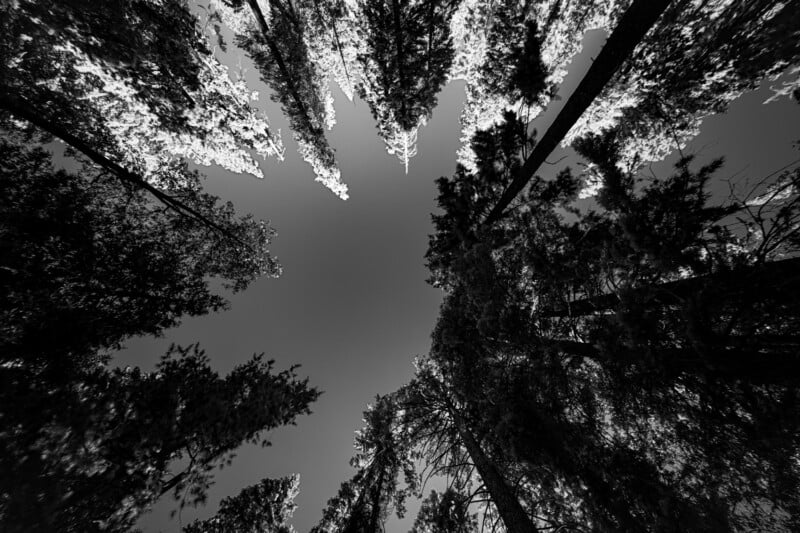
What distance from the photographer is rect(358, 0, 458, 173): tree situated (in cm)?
649

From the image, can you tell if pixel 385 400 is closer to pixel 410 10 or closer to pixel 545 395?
pixel 545 395

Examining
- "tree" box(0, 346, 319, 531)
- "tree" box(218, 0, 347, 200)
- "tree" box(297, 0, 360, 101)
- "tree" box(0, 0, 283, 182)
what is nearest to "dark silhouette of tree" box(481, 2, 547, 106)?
"tree" box(297, 0, 360, 101)

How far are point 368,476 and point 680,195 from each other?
13.6 metres

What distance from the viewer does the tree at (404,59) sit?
6488 mm

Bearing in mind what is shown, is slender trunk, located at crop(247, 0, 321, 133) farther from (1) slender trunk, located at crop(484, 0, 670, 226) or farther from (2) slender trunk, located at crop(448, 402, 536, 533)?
(2) slender trunk, located at crop(448, 402, 536, 533)

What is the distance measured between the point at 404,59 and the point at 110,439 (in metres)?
10.7

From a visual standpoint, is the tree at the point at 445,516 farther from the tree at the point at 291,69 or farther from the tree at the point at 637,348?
the tree at the point at 291,69

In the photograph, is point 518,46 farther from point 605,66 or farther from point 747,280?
point 747,280

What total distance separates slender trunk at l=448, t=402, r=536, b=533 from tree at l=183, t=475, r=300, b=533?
7706 millimetres

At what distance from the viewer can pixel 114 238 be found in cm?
641

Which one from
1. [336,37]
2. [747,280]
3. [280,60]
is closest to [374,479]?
[747,280]

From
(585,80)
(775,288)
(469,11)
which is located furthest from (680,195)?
(469,11)

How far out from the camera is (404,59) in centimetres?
705

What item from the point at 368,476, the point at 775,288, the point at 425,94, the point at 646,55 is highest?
the point at 425,94
